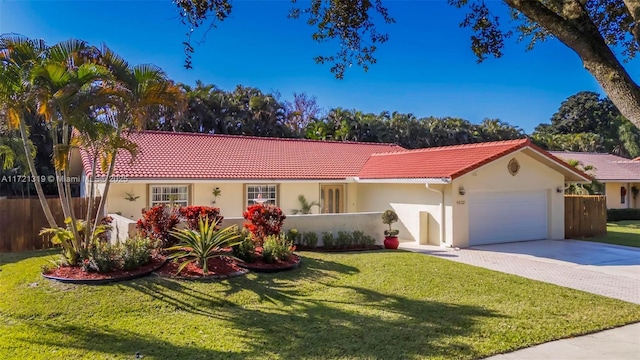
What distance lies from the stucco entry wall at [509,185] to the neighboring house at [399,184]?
1.6 inches

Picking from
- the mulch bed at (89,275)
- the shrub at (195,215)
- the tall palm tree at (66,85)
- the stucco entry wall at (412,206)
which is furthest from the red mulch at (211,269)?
the stucco entry wall at (412,206)

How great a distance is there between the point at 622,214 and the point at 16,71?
35823 mm

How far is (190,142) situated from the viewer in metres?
22.6

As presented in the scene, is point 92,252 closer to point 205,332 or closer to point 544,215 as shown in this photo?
point 205,332

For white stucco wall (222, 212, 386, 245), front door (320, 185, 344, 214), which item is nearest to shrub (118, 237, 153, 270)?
white stucco wall (222, 212, 386, 245)

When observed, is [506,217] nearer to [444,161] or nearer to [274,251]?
[444,161]

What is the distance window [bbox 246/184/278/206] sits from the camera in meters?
19.9

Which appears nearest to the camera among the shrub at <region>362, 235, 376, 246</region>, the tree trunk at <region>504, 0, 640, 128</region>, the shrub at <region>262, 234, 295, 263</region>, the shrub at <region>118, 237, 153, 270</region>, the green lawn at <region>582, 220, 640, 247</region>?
the tree trunk at <region>504, 0, 640, 128</region>

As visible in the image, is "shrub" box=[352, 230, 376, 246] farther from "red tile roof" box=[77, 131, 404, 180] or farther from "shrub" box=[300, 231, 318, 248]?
"red tile roof" box=[77, 131, 404, 180]

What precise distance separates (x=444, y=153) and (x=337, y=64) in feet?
39.5

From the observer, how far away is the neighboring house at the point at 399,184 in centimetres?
1717

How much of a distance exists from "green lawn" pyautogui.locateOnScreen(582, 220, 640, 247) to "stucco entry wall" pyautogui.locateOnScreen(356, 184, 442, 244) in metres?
8.28

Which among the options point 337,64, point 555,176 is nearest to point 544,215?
point 555,176

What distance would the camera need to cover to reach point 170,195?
1825cm
